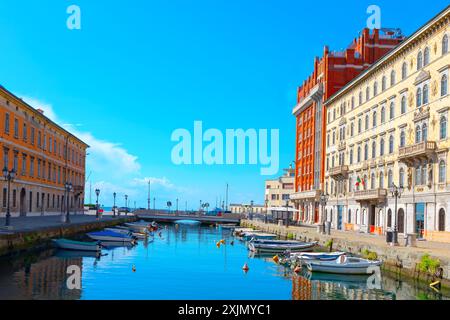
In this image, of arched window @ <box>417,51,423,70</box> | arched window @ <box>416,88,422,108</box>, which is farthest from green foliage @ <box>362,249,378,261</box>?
arched window @ <box>417,51,423,70</box>

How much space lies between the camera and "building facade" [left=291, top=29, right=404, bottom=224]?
3378 inches

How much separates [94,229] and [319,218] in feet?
123

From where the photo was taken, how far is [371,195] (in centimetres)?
6378

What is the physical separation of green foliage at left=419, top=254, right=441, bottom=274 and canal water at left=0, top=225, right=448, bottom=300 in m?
1.18

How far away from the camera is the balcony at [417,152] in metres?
49.1

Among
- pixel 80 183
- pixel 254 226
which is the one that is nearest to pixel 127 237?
pixel 254 226

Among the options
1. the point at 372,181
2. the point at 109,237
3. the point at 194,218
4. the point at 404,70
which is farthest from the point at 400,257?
the point at 194,218

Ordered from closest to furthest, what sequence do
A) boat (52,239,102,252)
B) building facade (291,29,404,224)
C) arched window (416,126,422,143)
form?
boat (52,239,102,252)
arched window (416,126,422,143)
building facade (291,29,404,224)

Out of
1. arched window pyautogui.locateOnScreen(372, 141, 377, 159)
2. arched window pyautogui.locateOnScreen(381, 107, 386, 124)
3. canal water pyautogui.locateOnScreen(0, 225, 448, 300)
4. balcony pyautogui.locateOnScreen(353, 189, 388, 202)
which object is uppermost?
arched window pyautogui.locateOnScreen(381, 107, 386, 124)

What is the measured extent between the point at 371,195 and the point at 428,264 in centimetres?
3295

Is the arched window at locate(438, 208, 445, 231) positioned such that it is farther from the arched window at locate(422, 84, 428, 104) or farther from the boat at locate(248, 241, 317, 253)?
the boat at locate(248, 241, 317, 253)

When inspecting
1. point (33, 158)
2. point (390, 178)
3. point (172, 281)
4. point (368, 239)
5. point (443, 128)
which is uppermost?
point (443, 128)

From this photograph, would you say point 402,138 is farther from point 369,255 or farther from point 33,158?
point 33,158

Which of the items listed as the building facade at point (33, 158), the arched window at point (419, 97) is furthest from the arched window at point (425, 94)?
the building facade at point (33, 158)
